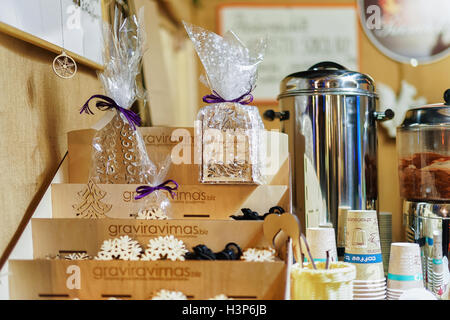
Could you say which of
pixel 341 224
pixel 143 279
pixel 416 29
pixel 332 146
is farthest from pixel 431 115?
pixel 416 29

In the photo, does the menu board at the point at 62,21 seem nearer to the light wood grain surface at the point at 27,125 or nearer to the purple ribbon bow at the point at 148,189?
the light wood grain surface at the point at 27,125

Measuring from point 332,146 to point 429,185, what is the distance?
0.91 ft

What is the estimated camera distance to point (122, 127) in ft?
3.76

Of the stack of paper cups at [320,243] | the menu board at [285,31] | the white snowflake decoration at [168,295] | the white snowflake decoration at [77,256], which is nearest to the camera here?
the white snowflake decoration at [168,295]

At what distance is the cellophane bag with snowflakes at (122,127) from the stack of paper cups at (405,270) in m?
0.60

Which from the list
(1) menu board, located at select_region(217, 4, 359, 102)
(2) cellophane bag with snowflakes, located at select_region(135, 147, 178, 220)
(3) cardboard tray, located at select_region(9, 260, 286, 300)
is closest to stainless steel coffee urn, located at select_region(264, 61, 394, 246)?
(2) cellophane bag with snowflakes, located at select_region(135, 147, 178, 220)

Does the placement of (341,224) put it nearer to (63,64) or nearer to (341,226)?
(341,226)

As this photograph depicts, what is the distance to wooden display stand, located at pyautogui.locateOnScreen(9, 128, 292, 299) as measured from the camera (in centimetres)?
86

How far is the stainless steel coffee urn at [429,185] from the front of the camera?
3.87 feet

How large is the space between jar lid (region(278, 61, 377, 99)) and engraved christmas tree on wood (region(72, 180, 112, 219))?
0.65 meters

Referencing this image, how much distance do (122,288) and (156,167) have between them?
0.40 m

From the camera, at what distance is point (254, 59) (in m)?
1.11

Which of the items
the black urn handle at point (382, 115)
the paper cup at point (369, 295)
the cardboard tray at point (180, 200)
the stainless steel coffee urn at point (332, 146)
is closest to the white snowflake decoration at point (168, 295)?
the cardboard tray at point (180, 200)
